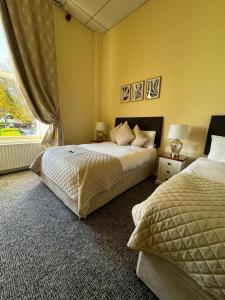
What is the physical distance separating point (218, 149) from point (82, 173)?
6.39ft

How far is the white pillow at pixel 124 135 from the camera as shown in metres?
3.08

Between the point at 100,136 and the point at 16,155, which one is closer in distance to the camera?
the point at 16,155

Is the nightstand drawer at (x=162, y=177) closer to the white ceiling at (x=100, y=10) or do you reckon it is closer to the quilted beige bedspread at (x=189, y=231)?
the quilted beige bedspread at (x=189, y=231)

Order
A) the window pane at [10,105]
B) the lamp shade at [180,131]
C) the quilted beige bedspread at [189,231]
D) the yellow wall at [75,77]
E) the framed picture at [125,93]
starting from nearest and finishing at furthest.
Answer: the quilted beige bedspread at [189,231] < the lamp shade at [180,131] < the window pane at [10,105] < the yellow wall at [75,77] < the framed picture at [125,93]

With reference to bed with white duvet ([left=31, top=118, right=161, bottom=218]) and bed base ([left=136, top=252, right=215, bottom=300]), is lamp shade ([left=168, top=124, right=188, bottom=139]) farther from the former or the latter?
bed base ([left=136, top=252, right=215, bottom=300])

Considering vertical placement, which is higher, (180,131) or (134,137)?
(180,131)

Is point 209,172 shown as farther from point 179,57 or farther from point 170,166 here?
point 179,57

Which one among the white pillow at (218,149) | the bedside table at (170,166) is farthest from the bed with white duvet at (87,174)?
the white pillow at (218,149)

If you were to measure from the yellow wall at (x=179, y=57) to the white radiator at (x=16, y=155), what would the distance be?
A: 2.53m

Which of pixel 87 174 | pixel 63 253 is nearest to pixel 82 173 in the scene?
pixel 87 174

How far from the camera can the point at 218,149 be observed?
1.97 m

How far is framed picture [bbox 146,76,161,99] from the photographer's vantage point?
2881 millimetres

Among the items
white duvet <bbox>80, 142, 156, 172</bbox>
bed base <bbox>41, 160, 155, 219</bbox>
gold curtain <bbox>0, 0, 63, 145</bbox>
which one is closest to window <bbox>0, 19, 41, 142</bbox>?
gold curtain <bbox>0, 0, 63, 145</bbox>

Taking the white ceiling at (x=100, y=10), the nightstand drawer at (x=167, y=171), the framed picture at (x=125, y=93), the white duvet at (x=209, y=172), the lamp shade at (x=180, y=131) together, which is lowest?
the nightstand drawer at (x=167, y=171)
